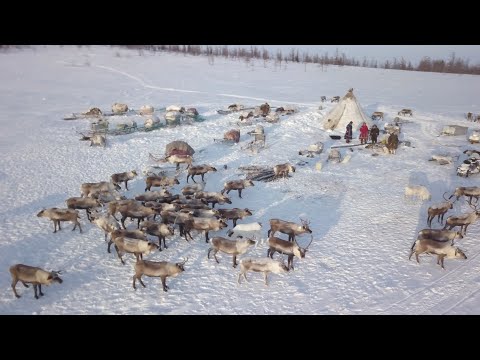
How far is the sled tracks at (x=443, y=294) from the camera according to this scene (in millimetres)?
9719

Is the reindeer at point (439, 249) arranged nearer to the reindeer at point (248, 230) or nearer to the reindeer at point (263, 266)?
the reindeer at point (263, 266)

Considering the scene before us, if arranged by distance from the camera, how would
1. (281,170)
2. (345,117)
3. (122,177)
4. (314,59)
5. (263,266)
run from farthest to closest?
1. (314,59)
2. (345,117)
3. (281,170)
4. (122,177)
5. (263,266)

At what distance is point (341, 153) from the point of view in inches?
842

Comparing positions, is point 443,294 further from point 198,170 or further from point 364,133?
point 364,133

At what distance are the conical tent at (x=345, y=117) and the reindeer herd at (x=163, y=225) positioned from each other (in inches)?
439

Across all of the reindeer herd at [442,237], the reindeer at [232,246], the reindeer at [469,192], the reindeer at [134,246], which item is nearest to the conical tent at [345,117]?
the reindeer at [469,192]

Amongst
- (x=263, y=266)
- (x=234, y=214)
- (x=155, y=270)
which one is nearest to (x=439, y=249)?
(x=263, y=266)

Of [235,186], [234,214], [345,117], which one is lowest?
[234,214]

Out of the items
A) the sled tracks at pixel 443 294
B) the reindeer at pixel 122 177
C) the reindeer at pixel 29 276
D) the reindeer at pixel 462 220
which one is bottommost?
the sled tracks at pixel 443 294

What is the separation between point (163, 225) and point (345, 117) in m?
17.1

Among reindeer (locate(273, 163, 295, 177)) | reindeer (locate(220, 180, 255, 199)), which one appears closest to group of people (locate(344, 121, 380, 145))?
reindeer (locate(273, 163, 295, 177))

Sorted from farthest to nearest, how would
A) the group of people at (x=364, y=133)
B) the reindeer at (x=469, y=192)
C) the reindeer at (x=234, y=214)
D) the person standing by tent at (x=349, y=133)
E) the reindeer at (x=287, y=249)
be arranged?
the person standing by tent at (x=349, y=133)
the group of people at (x=364, y=133)
the reindeer at (x=469, y=192)
the reindeer at (x=234, y=214)
the reindeer at (x=287, y=249)

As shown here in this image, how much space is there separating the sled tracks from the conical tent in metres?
15.0

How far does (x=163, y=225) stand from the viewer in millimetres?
12070
